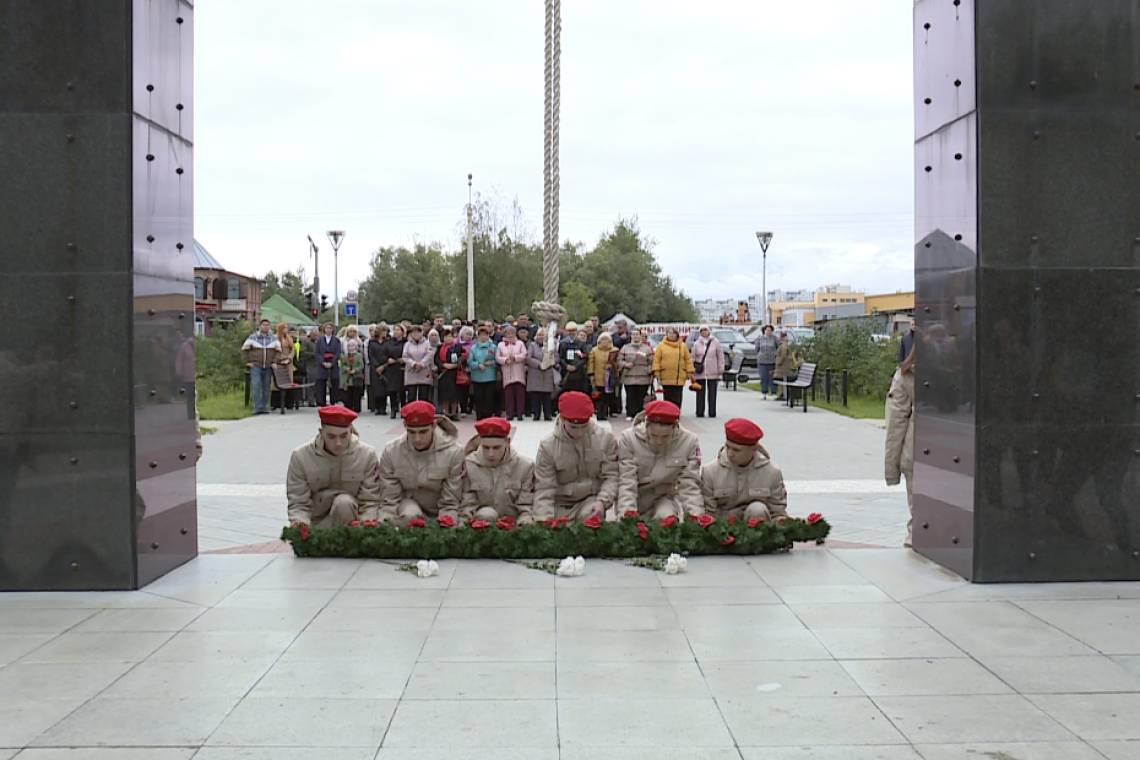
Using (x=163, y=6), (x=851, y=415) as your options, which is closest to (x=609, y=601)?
(x=163, y=6)

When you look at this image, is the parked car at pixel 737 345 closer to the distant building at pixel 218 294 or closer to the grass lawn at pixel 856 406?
the grass lawn at pixel 856 406

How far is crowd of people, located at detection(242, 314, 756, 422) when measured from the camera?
18953mm

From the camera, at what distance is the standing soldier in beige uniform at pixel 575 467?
7980mm

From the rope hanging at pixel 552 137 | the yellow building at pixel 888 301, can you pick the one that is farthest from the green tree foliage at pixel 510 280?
the rope hanging at pixel 552 137

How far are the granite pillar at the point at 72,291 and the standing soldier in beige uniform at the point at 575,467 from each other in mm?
2863

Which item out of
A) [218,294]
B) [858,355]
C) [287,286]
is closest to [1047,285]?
[858,355]

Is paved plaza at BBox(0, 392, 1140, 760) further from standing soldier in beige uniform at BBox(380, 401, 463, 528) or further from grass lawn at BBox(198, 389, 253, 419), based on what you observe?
grass lawn at BBox(198, 389, 253, 419)

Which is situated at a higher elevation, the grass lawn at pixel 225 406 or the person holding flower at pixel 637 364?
the person holding flower at pixel 637 364

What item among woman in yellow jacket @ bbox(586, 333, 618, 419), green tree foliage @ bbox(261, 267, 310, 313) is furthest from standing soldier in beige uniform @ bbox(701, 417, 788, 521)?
green tree foliage @ bbox(261, 267, 310, 313)

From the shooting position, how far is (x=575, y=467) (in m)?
8.15

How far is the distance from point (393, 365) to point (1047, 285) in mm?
15051

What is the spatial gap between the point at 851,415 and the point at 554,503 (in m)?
13.3

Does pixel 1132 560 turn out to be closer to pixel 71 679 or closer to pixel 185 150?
pixel 71 679

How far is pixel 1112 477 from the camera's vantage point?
6617 mm
